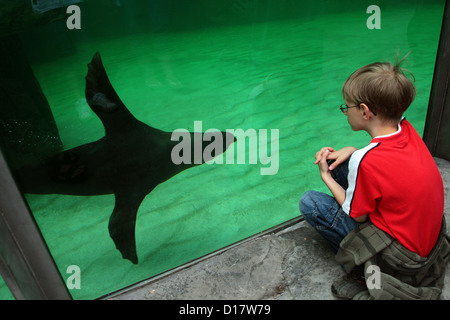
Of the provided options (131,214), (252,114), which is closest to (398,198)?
(252,114)

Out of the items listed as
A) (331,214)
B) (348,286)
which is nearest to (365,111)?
(331,214)

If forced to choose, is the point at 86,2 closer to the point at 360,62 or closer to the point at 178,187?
the point at 178,187

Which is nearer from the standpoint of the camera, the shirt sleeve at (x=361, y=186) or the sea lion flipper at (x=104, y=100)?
the shirt sleeve at (x=361, y=186)

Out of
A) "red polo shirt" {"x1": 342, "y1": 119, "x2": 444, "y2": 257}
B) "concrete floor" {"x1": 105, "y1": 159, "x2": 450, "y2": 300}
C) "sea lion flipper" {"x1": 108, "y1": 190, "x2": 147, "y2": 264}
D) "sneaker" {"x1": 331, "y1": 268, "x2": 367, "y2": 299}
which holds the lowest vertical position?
"concrete floor" {"x1": 105, "y1": 159, "x2": 450, "y2": 300}

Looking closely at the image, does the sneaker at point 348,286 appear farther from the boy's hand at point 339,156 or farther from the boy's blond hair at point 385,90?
the boy's blond hair at point 385,90

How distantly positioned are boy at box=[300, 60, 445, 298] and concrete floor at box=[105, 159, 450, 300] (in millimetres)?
408

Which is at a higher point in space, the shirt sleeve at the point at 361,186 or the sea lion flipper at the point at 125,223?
the shirt sleeve at the point at 361,186

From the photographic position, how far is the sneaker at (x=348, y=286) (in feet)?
4.49

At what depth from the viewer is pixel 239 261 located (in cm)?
166

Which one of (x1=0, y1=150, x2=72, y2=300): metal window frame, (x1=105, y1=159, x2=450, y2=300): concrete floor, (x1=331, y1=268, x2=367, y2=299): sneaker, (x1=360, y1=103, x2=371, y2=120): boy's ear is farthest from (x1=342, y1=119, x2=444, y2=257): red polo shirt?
(x1=0, y1=150, x2=72, y2=300): metal window frame

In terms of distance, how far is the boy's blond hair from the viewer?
118 cm

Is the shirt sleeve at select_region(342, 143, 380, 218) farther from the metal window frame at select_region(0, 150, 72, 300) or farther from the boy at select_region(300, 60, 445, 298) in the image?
the metal window frame at select_region(0, 150, 72, 300)

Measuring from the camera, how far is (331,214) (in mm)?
1490

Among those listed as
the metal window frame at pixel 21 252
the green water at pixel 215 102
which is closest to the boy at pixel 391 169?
the green water at pixel 215 102
